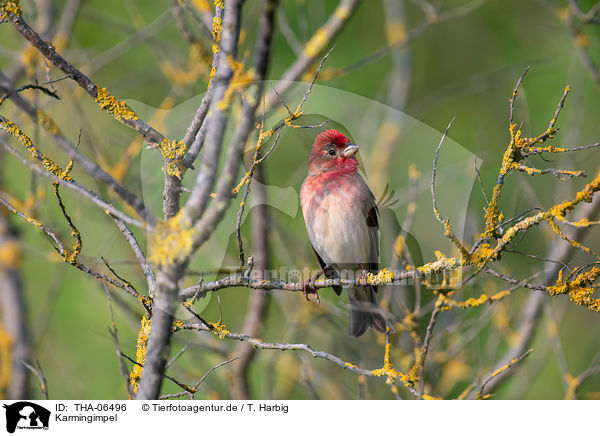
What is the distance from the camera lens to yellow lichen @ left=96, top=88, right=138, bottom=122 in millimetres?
2010

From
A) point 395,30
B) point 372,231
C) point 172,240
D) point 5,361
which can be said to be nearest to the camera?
point 172,240

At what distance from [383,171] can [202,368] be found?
2.06m

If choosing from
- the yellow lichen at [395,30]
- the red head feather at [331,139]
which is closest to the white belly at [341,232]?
the red head feather at [331,139]

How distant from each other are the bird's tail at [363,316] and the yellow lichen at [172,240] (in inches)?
76.4

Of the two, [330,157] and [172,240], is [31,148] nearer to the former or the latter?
[172,240]

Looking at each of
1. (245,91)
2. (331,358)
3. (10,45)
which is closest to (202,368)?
(331,358)

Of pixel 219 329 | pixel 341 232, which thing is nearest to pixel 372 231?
pixel 341 232

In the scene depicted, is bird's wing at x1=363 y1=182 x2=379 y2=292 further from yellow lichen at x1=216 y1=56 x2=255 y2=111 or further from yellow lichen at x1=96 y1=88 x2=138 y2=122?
yellow lichen at x1=96 y1=88 x2=138 y2=122

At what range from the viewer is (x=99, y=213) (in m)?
3.81

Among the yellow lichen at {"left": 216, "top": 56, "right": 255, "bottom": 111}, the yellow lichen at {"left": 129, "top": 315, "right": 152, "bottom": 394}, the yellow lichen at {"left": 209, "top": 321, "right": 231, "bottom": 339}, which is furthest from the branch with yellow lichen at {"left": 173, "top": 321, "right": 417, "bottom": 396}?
the yellow lichen at {"left": 216, "top": 56, "right": 255, "bottom": 111}

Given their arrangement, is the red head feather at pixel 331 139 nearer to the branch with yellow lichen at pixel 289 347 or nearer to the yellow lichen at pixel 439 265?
the yellow lichen at pixel 439 265
